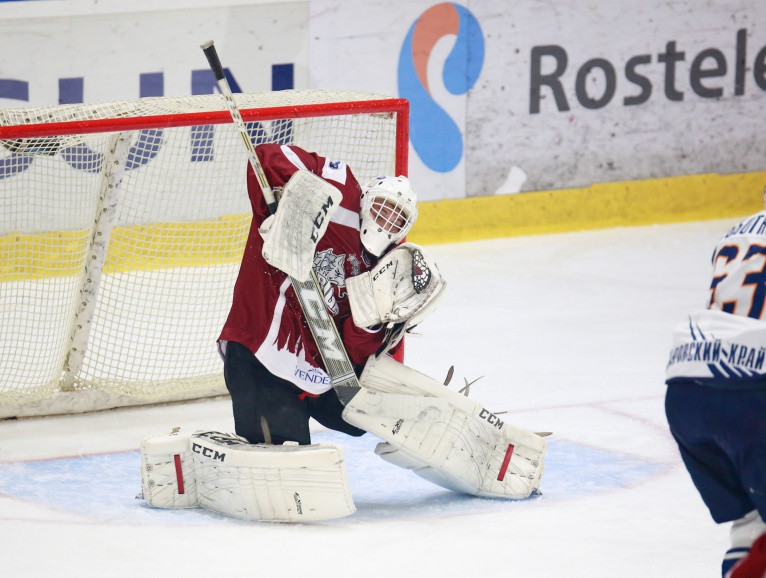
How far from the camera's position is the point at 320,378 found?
146 inches

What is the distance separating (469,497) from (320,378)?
535mm

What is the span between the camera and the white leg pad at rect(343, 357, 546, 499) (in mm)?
3756

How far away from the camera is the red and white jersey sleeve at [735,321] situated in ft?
8.55

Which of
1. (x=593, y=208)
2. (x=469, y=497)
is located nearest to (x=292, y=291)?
(x=469, y=497)

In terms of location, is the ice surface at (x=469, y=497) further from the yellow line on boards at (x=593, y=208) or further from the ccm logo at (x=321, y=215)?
the yellow line on boards at (x=593, y=208)

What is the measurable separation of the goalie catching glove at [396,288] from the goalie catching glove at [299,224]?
15 cm

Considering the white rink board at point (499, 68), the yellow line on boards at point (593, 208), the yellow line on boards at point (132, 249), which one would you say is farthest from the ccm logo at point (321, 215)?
the yellow line on boards at point (593, 208)

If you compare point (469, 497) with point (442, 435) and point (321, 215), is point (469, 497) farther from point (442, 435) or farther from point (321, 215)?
point (321, 215)

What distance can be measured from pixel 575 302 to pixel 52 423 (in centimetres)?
249

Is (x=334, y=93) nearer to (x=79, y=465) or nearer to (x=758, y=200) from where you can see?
(x=79, y=465)

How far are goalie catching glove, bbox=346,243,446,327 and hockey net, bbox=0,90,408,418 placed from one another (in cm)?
105

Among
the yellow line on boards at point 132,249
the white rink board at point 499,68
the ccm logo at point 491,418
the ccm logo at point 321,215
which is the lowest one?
the ccm logo at point 491,418

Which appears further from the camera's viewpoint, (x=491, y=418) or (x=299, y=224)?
(x=491, y=418)

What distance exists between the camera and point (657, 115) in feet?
25.5
